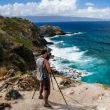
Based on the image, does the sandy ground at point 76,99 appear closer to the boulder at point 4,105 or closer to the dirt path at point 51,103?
the dirt path at point 51,103

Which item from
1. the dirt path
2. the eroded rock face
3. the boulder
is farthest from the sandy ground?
the eroded rock face

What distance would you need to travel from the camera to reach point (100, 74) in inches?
2419

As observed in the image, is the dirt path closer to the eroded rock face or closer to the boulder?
the boulder

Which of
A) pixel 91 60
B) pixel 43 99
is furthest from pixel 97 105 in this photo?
pixel 91 60

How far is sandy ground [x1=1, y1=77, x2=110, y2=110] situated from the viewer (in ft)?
50.6

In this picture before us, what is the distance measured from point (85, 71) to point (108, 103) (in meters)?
47.6

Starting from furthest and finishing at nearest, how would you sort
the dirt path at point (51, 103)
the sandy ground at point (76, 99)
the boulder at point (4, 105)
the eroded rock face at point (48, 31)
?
1. the eroded rock face at point (48, 31)
2. the sandy ground at point (76, 99)
3. the dirt path at point (51, 103)
4. the boulder at point (4, 105)

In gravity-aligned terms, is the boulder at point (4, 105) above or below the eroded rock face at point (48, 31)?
above

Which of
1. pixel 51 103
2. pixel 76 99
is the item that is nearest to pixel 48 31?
pixel 76 99

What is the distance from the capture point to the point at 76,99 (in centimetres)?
1780

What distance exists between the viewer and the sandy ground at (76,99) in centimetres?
1542

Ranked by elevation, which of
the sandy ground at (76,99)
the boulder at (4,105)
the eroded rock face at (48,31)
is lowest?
the eroded rock face at (48,31)

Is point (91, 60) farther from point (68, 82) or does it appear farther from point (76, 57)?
point (68, 82)

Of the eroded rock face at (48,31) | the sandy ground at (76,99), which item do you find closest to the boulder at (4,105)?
the sandy ground at (76,99)
